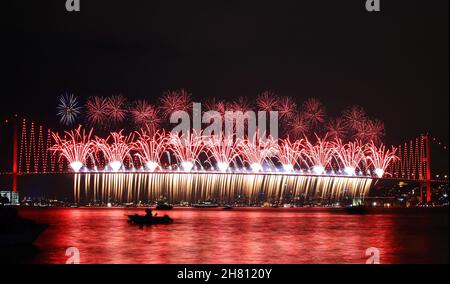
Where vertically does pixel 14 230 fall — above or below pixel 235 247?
above

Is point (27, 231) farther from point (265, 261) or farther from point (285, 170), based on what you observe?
point (285, 170)

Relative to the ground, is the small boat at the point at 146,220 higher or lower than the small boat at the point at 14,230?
lower

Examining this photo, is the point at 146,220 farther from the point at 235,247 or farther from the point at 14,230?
the point at 14,230

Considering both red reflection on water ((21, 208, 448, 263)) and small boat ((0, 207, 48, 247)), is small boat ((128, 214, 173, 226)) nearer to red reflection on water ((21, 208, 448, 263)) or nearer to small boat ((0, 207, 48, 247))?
red reflection on water ((21, 208, 448, 263))

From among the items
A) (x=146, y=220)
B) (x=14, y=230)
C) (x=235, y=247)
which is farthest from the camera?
(x=146, y=220)

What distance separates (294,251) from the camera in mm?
29594

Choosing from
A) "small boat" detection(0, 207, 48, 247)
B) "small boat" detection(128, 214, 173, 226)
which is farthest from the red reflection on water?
"small boat" detection(128, 214, 173, 226)

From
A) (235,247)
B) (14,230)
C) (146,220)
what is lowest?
(146,220)

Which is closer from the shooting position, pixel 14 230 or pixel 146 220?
pixel 14 230

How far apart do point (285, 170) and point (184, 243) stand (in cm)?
4546

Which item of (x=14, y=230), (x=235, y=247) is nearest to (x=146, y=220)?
Result: (x=235, y=247)

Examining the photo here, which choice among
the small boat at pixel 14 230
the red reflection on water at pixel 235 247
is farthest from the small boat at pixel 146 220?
the small boat at pixel 14 230

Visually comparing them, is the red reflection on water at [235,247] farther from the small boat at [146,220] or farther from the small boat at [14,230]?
the small boat at [146,220]
